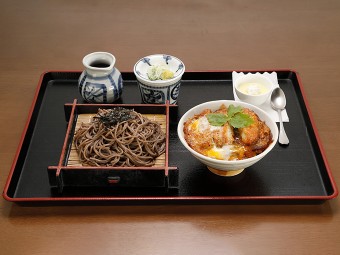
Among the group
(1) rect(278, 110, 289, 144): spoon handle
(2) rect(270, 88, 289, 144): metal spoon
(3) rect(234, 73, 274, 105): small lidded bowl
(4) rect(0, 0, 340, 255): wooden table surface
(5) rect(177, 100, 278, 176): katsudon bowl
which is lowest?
(4) rect(0, 0, 340, 255): wooden table surface

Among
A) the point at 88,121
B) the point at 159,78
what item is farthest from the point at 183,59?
the point at 88,121

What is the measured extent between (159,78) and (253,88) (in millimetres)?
450

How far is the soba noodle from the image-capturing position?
5.53ft

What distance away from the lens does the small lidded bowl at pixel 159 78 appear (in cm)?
193

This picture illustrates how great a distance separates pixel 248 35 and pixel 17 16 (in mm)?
1505

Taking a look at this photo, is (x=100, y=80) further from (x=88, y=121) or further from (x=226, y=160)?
(x=226, y=160)

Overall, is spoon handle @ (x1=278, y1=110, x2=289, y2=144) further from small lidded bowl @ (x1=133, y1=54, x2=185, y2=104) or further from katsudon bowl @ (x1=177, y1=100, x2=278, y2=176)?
small lidded bowl @ (x1=133, y1=54, x2=185, y2=104)

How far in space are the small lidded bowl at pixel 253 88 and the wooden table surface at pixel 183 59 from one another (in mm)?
262

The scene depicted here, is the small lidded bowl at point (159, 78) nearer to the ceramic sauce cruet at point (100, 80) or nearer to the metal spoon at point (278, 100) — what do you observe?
the ceramic sauce cruet at point (100, 80)

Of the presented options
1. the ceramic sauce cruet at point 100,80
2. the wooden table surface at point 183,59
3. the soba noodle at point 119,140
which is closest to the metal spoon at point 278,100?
the wooden table surface at point 183,59

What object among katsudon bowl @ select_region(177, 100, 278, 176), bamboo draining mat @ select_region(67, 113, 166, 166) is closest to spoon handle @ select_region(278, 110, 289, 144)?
katsudon bowl @ select_region(177, 100, 278, 176)

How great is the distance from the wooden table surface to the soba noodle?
191 millimetres

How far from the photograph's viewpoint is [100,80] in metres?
1.95

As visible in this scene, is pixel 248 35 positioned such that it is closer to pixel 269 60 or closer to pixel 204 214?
pixel 269 60
